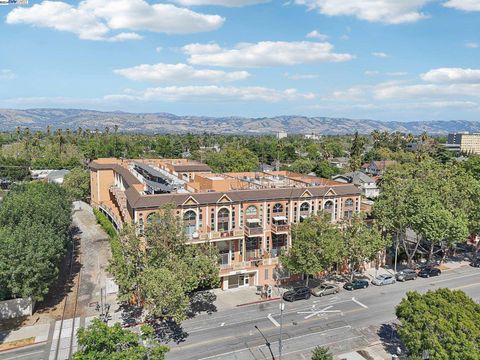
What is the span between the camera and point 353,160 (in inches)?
5118

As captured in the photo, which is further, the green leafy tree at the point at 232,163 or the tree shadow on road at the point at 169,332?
the green leafy tree at the point at 232,163

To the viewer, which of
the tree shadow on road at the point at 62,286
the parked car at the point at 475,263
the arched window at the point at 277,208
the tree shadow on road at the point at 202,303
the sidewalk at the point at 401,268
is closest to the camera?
the tree shadow on road at the point at 62,286

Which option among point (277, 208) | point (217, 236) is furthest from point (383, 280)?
point (217, 236)

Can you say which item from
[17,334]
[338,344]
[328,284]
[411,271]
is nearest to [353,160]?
[411,271]

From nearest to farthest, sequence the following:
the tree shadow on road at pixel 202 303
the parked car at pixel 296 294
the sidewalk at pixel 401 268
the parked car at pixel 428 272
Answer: the tree shadow on road at pixel 202 303
the parked car at pixel 296 294
the parked car at pixel 428 272
the sidewalk at pixel 401 268

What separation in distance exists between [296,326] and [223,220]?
53.1ft

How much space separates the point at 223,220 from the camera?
5100 cm

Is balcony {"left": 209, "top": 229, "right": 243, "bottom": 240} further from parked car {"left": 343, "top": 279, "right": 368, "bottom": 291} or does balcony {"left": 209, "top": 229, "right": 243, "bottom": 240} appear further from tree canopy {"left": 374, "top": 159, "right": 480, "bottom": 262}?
tree canopy {"left": 374, "top": 159, "right": 480, "bottom": 262}

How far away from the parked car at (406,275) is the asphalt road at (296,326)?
99.1 inches

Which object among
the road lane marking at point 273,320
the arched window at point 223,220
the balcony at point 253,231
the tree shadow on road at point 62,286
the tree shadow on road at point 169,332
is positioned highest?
the arched window at point 223,220

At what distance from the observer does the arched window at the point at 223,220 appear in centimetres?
5078

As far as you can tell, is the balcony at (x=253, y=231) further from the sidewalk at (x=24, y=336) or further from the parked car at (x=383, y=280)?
the sidewalk at (x=24, y=336)

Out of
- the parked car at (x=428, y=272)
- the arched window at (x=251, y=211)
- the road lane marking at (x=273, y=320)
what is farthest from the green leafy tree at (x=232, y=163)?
the road lane marking at (x=273, y=320)

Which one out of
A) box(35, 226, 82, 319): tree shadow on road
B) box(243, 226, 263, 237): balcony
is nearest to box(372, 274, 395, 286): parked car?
box(243, 226, 263, 237): balcony
